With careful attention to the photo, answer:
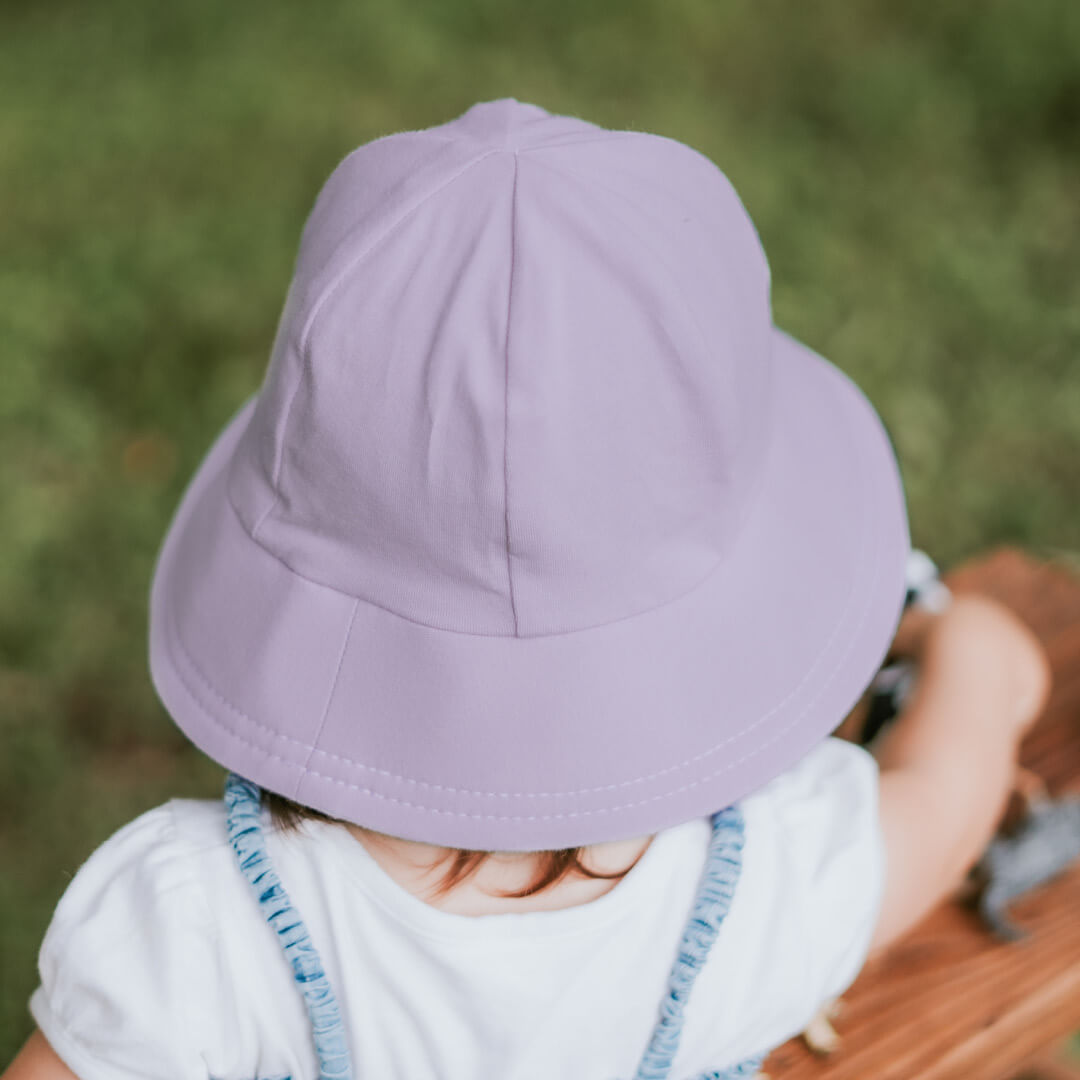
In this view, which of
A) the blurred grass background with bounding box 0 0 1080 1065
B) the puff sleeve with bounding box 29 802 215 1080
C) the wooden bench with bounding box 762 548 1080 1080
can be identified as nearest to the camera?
the puff sleeve with bounding box 29 802 215 1080

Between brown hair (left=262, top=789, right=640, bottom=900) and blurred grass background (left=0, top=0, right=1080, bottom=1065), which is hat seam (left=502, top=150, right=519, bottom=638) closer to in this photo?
brown hair (left=262, top=789, right=640, bottom=900)

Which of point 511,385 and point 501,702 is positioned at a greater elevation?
point 511,385

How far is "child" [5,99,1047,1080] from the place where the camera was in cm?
90

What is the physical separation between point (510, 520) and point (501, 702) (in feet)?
0.46

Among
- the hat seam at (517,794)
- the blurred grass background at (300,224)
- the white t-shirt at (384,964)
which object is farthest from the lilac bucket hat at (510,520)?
the blurred grass background at (300,224)

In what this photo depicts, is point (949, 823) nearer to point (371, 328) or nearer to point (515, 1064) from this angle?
point (515, 1064)

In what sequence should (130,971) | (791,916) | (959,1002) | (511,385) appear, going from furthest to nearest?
1. (959,1002)
2. (791,916)
3. (130,971)
4. (511,385)

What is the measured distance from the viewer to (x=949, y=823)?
1255 millimetres

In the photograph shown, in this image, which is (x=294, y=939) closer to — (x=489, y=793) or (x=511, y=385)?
(x=489, y=793)

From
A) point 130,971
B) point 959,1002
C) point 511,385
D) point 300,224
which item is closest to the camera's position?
point 511,385

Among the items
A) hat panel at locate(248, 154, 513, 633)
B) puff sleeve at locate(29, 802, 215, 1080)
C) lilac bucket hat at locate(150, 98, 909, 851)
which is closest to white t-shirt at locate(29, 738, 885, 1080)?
puff sleeve at locate(29, 802, 215, 1080)

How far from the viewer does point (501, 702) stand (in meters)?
0.94

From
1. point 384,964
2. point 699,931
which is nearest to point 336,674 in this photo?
point 384,964

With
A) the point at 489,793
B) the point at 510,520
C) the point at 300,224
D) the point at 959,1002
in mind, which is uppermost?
the point at 510,520
